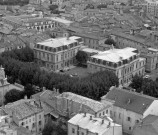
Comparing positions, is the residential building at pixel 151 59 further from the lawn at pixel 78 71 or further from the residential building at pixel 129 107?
the residential building at pixel 129 107

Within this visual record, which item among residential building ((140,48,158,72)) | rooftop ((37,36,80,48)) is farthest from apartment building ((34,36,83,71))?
residential building ((140,48,158,72))

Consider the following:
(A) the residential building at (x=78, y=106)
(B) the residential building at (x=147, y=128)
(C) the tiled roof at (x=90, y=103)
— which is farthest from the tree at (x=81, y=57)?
(B) the residential building at (x=147, y=128)

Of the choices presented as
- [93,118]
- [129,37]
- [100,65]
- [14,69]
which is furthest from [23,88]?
[129,37]

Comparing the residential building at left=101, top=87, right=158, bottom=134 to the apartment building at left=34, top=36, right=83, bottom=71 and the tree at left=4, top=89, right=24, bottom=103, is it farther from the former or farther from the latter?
the apartment building at left=34, top=36, right=83, bottom=71

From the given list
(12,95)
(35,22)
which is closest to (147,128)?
(12,95)

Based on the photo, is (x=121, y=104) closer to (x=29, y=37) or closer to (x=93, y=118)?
(x=93, y=118)

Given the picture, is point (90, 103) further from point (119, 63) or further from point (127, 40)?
point (127, 40)
